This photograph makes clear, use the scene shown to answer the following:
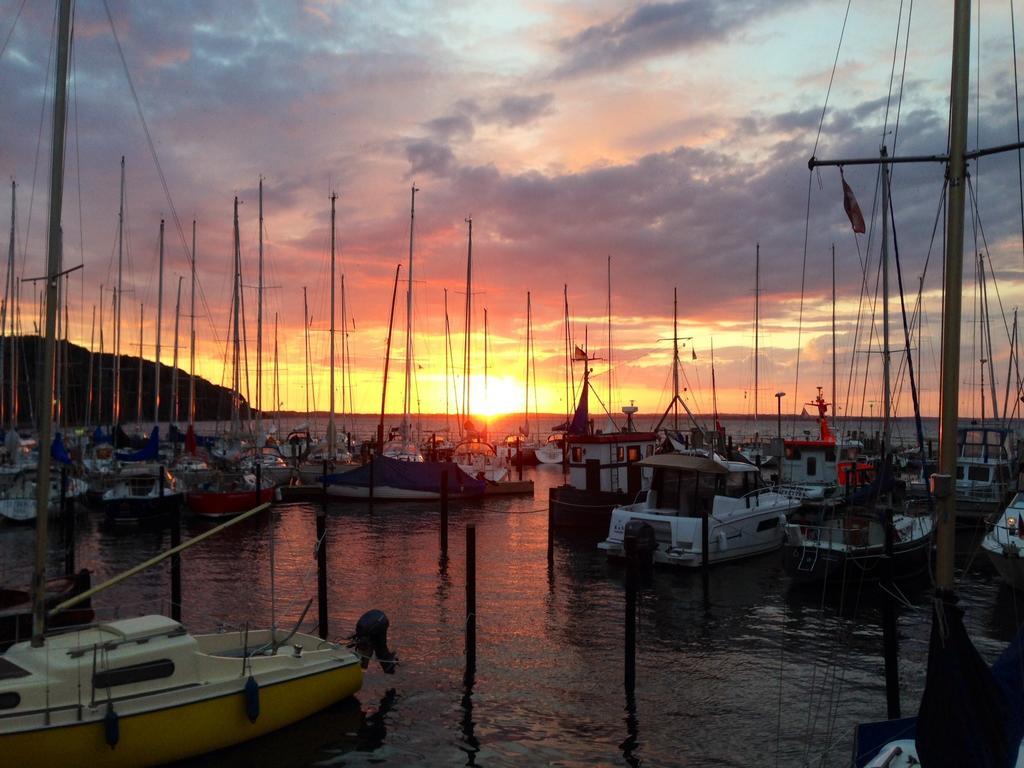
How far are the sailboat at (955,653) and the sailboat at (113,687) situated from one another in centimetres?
921

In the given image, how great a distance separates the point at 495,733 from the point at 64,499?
69.5 feet

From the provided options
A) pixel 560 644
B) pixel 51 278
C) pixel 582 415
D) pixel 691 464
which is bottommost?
pixel 560 644

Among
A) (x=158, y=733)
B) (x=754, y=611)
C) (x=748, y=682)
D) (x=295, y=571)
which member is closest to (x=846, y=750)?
(x=748, y=682)

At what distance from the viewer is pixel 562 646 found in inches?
737

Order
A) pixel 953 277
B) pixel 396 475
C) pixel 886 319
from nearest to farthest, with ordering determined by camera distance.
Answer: pixel 953 277 → pixel 886 319 → pixel 396 475

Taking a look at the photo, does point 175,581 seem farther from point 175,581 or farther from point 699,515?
point 699,515

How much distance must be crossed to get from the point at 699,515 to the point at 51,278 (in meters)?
21.0

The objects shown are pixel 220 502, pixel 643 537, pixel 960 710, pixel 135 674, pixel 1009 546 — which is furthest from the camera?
pixel 220 502

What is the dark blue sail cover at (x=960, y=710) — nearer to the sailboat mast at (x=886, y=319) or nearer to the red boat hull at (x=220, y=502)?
the sailboat mast at (x=886, y=319)

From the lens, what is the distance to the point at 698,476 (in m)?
28.1

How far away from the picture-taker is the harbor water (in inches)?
533

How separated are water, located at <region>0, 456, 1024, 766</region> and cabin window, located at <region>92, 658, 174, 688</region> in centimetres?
162

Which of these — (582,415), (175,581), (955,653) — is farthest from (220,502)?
(955,653)

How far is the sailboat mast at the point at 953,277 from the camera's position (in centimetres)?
771
